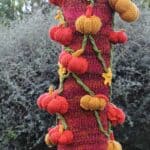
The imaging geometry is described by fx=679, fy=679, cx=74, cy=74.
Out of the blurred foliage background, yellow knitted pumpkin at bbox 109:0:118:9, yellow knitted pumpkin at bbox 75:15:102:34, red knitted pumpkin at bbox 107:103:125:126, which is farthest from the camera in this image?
the blurred foliage background

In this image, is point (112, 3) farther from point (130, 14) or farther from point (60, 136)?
point (60, 136)

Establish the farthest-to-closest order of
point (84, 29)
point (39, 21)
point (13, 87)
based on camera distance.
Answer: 1. point (39, 21)
2. point (13, 87)
3. point (84, 29)

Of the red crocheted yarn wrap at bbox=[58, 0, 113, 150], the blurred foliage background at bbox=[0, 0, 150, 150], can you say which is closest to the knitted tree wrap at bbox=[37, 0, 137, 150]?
the red crocheted yarn wrap at bbox=[58, 0, 113, 150]

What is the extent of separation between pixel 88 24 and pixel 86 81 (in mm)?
261

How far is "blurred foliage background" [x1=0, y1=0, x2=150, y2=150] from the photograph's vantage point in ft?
15.8

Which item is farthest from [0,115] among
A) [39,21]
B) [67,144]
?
[67,144]

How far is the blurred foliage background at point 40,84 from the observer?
15.8 feet

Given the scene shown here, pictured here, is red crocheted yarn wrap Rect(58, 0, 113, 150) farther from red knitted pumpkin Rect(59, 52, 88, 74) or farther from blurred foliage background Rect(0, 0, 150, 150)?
blurred foliage background Rect(0, 0, 150, 150)

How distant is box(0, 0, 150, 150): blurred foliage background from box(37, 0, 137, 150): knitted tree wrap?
175cm

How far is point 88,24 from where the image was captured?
9.43 feet

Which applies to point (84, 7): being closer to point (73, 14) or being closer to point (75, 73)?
point (73, 14)

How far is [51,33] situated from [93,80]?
290mm

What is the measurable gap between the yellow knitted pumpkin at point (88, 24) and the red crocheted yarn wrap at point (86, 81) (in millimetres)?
68

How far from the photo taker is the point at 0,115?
484 cm
